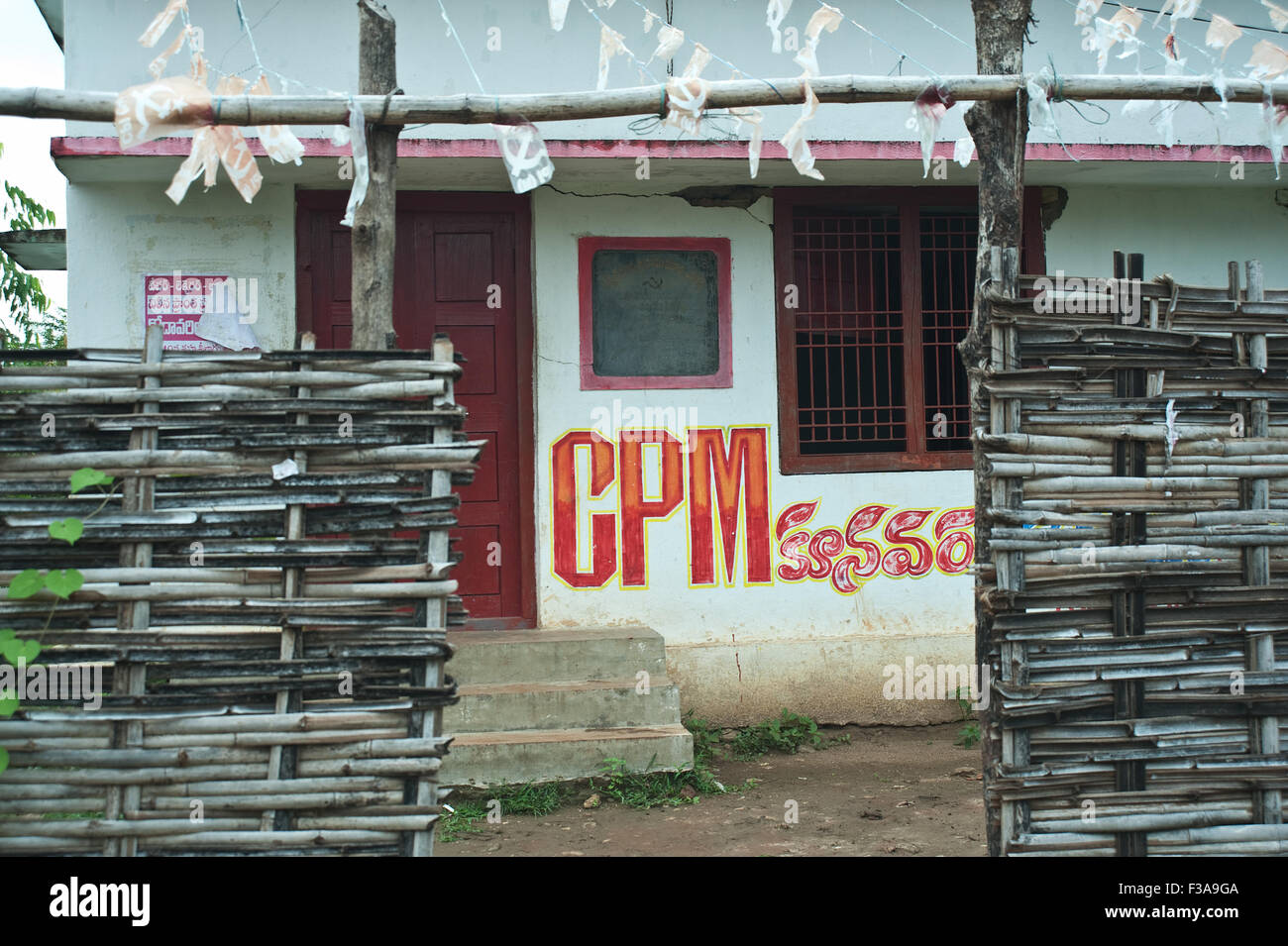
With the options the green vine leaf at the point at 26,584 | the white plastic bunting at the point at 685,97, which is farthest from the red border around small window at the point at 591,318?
Answer: the green vine leaf at the point at 26,584

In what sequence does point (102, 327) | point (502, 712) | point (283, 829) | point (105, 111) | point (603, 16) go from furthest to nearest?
point (603, 16), point (102, 327), point (502, 712), point (105, 111), point (283, 829)

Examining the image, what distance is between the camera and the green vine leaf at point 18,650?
3.14m

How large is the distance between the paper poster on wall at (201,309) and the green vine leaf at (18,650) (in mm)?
3777

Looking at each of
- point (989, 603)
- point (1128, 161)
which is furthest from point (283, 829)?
point (1128, 161)

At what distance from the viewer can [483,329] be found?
7277 millimetres

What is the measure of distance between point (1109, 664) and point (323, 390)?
2649 millimetres

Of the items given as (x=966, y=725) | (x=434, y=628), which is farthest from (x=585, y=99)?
(x=966, y=725)

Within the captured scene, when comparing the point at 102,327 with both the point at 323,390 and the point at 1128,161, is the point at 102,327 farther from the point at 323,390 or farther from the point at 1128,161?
the point at 1128,161

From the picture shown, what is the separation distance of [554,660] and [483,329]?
2252 mm

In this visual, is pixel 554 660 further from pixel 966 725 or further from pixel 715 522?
pixel 966 725

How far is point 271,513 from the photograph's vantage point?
331cm

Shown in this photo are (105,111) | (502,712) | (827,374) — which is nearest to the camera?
(105,111)

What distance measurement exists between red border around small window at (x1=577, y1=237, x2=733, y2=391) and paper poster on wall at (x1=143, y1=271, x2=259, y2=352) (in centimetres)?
208

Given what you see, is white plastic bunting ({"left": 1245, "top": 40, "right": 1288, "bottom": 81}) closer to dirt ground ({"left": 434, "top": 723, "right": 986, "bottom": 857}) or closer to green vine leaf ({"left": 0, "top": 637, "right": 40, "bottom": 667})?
dirt ground ({"left": 434, "top": 723, "right": 986, "bottom": 857})
